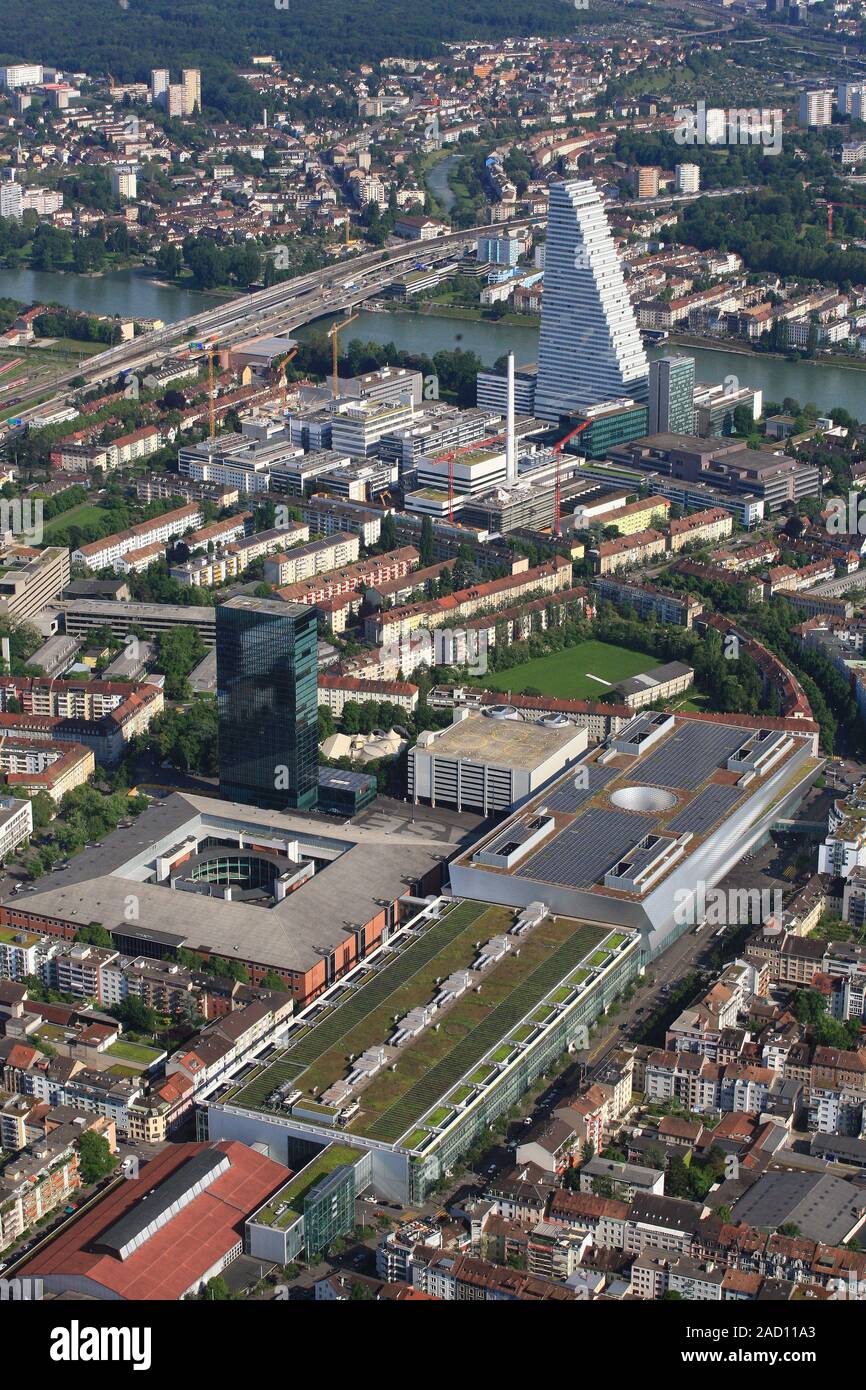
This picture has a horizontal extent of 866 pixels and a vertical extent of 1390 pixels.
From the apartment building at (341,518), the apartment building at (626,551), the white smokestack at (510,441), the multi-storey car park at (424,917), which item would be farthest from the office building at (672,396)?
the multi-storey car park at (424,917)

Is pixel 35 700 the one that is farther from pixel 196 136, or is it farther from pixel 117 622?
pixel 196 136

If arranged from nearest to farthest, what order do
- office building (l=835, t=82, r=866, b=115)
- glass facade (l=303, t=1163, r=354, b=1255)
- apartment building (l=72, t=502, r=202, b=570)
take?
glass facade (l=303, t=1163, r=354, b=1255) < apartment building (l=72, t=502, r=202, b=570) < office building (l=835, t=82, r=866, b=115)

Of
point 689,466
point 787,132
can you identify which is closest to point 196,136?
point 787,132

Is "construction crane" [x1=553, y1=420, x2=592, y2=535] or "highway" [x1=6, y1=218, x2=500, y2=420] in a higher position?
"highway" [x1=6, y1=218, x2=500, y2=420]

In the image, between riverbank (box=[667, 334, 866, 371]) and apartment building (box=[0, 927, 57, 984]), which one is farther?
riverbank (box=[667, 334, 866, 371])

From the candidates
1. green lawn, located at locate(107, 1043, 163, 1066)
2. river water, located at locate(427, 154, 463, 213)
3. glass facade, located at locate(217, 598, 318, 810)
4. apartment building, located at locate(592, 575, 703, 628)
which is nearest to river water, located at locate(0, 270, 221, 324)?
river water, located at locate(427, 154, 463, 213)

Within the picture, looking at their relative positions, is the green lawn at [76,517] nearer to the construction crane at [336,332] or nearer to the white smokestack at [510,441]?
the construction crane at [336,332]

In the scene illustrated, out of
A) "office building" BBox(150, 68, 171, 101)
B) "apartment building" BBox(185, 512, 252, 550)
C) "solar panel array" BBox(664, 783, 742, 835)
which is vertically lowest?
"solar panel array" BBox(664, 783, 742, 835)

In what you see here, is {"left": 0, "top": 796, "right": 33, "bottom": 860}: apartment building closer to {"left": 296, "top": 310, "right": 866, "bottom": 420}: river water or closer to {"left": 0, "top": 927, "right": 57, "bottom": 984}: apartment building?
{"left": 0, "top": 927, "right": 57, "bottom": 984}: apartment building
